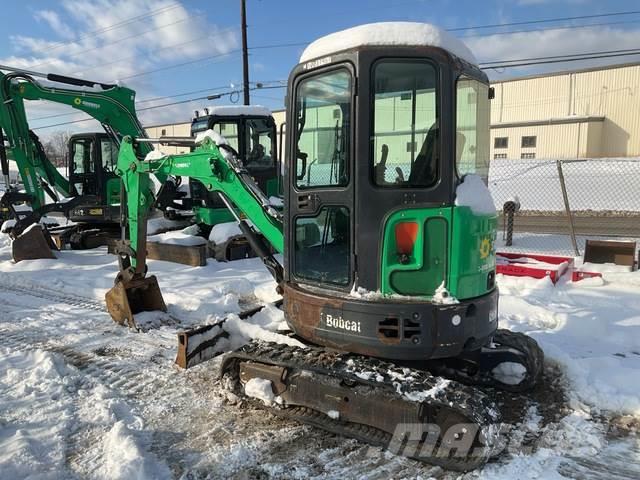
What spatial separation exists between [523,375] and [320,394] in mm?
1855

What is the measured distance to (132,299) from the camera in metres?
6.29

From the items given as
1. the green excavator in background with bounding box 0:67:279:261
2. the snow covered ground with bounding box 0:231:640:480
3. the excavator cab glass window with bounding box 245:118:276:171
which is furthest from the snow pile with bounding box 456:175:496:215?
the excavator cab glass window with bounding box 245:118:276:171

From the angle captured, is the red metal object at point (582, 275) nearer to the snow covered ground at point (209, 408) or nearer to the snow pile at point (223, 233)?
the snow covered ground at point (209, 408)

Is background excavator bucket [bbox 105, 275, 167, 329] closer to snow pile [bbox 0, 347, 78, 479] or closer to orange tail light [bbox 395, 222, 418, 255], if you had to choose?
snow pile [bbox 0, 347, 78, 479]

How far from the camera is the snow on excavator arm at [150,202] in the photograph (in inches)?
189

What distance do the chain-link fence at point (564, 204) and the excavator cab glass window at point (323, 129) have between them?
783 centimetres

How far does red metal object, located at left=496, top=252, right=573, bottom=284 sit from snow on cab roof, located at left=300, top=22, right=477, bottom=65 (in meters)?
5.19

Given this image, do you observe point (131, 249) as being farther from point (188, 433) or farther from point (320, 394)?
point (320, 394)

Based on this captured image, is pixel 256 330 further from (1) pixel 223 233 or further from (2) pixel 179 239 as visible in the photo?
(2) pixel 179 239

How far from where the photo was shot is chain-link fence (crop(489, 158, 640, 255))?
1180cm

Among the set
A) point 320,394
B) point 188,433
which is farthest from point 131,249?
point 320,394

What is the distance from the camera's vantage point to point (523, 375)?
175 inches

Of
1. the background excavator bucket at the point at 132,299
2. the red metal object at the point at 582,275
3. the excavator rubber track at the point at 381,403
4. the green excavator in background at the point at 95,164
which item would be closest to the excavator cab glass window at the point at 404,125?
the excavator rubber track at the point at 381,403

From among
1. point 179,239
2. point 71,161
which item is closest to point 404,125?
point 179,239
